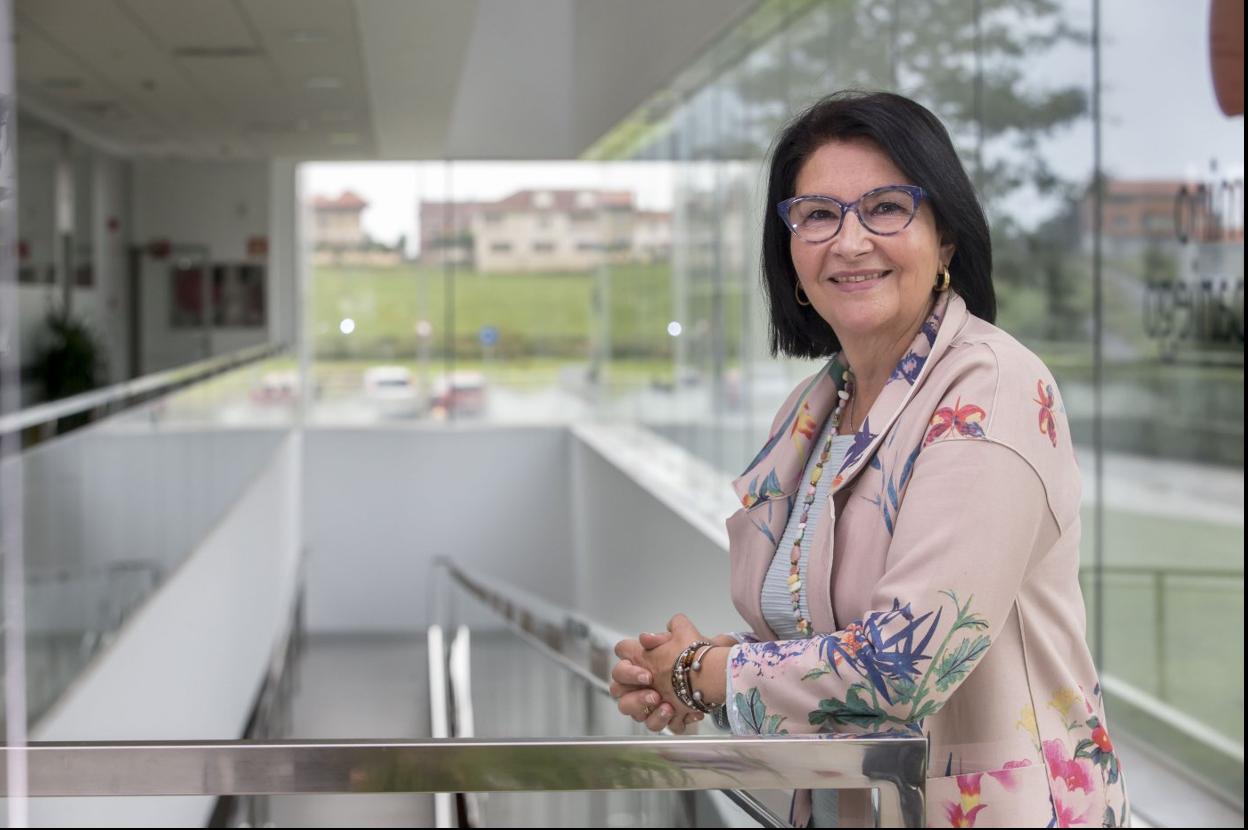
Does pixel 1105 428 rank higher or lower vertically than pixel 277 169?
lower

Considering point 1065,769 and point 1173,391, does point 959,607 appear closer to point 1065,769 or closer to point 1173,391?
point 1065,769

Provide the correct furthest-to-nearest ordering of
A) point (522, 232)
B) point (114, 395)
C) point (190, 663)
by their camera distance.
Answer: point (522, 232) < point (190, 663) < point (114, 395)

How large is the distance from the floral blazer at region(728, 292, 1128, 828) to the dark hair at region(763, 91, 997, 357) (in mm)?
83

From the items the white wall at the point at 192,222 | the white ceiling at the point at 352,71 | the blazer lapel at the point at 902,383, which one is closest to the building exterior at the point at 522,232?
the white ceiling at the point at 352,71

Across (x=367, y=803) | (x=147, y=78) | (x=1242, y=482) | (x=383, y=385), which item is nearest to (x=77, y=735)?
(x=1242, y=482)

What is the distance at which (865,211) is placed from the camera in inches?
64.4

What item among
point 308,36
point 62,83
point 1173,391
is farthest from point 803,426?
point 62,83

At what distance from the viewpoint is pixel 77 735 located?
420cm

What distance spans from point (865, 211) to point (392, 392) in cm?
1545

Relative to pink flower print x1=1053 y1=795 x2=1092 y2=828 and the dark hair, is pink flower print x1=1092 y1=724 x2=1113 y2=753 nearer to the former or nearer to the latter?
pink flower print x1=1053 y1=795 x2=1092 y2=828

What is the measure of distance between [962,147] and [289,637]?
968 cm

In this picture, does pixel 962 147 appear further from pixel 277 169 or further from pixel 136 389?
pixel 277 169

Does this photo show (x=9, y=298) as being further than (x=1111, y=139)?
No

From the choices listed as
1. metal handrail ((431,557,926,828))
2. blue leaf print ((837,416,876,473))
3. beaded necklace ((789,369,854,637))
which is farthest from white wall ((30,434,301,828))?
blue leaf print ((837,416,876,473))
